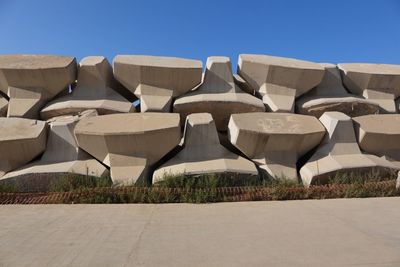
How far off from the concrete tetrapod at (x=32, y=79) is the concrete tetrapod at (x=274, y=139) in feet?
12.7

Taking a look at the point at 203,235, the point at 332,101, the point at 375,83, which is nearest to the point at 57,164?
the point at 203,235

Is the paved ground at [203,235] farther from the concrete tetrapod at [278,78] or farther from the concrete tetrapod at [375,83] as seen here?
the concrete tetrapod at [375,83]

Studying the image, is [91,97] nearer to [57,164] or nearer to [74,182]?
[57,164]

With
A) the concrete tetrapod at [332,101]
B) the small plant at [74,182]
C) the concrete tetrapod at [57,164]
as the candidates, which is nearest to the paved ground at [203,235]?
the small plant at [74,182]

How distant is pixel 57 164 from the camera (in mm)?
6086

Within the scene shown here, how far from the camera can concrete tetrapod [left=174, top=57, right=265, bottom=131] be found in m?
7.33

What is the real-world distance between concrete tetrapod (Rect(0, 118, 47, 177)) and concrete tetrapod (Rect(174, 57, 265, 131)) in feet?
9.03

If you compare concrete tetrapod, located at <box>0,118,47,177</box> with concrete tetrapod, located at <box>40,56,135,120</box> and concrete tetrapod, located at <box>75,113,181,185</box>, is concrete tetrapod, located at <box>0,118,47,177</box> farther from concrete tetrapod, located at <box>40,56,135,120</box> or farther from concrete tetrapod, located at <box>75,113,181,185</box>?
concrete tetrapod, located at <box>40,56,135,120</box>

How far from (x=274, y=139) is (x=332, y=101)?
7.49 feet

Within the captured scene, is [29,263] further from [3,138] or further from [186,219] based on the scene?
[3,138]

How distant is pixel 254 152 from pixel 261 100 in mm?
1798

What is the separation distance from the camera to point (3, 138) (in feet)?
19.9

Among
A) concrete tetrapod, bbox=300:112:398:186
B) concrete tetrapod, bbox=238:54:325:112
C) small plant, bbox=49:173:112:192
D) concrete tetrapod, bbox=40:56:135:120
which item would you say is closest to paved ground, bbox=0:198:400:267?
small plant, bbox=49:173:112:192

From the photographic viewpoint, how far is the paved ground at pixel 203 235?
2.69 meters
